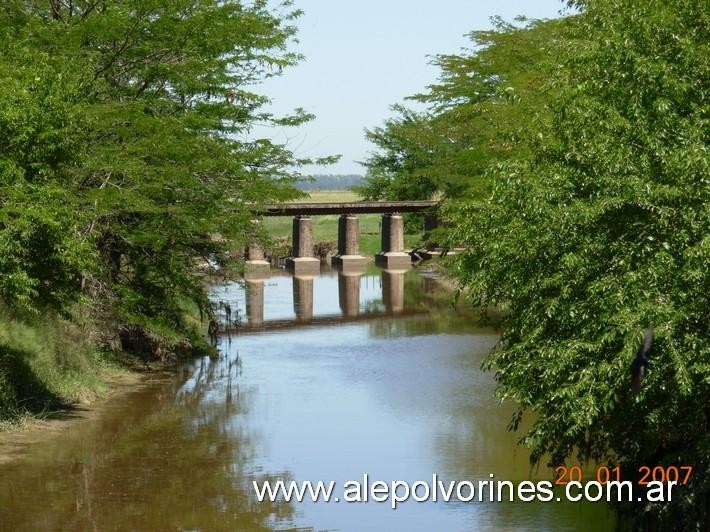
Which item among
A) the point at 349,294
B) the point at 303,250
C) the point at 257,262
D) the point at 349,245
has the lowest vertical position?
the point at 349,294

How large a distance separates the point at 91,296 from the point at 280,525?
38.9 ft

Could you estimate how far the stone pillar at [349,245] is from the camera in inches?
2608

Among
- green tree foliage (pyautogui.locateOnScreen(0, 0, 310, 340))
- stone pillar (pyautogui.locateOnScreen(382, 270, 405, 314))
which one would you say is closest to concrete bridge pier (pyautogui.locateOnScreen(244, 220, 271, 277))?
stone pillar (pyautogui.locateOnScreen(382, 270, 405, 314))

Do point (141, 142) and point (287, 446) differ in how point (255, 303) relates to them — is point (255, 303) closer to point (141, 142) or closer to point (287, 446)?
point (141, 142)

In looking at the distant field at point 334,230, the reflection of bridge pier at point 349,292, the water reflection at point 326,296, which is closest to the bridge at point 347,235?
the water reflection at point 326,296

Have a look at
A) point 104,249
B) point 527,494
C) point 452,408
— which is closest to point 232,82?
point 104,249

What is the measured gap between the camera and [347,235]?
6700cm

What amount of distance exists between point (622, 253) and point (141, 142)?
15.3 meters

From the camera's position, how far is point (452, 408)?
23125 mm

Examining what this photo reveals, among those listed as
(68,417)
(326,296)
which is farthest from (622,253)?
(326,296)

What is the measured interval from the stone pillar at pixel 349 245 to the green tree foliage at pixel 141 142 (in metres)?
34.6

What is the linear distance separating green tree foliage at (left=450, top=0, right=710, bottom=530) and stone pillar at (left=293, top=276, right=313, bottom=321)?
27.9 metres

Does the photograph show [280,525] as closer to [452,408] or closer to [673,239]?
[673,239]

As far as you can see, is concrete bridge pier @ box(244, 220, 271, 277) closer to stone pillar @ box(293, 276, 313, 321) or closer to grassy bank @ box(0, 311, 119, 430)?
stone pillar @ box(293, 276, 313, 321)
